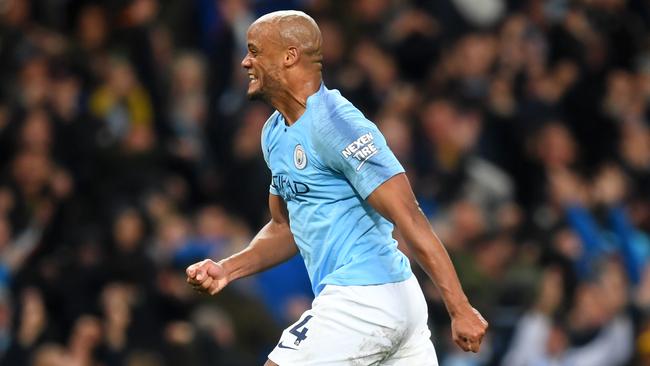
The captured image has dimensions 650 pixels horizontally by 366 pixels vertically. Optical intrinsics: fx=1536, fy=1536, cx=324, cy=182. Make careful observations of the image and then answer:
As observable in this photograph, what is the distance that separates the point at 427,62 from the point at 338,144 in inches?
311

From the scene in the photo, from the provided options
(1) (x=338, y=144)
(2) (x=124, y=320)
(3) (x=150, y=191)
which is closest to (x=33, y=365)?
(2) (x=124, y=320)

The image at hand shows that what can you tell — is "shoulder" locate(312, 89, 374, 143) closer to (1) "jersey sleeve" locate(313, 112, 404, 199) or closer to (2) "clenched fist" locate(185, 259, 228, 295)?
(1) "jersey sleeve" locate(313, 112, 404, 199)

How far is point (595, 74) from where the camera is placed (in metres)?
13.6

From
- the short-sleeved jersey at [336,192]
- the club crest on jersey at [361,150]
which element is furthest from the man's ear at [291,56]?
the club crest on jersey at [361,150]

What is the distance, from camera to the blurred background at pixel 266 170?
391 inches

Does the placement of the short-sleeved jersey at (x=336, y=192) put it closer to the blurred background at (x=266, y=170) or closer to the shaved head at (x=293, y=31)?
the shaved head at (x=293, y=31)

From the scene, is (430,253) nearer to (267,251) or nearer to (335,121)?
(335,121)

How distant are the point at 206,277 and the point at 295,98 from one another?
2.39 feet

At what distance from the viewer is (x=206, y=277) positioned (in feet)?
18.4

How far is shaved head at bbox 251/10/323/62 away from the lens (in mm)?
5531

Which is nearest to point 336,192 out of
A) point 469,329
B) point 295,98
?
point 295,98

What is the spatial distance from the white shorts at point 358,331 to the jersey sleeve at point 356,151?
1.30 feet

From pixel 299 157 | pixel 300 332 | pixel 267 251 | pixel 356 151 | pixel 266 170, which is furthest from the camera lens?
pixel 266 170

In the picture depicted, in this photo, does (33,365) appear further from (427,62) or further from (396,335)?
(427,62)
